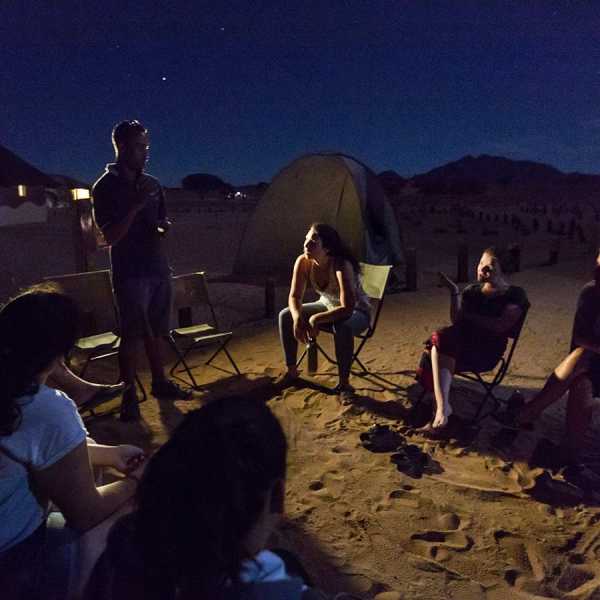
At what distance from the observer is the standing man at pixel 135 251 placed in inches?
157

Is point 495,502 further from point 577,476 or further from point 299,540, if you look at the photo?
point 299,540

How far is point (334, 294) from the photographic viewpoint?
4.84m

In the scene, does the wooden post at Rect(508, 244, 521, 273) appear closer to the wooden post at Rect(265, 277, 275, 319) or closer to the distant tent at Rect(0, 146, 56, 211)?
the wooden post at Rect(265, 277, 275, 319)

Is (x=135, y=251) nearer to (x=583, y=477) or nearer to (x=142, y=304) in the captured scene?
(x=142, y=304)

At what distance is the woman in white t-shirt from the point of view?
4.78 ft

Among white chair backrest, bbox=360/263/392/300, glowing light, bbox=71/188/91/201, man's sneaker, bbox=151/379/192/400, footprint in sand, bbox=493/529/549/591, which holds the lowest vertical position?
footprint in sand, bbox=493/529/549/591

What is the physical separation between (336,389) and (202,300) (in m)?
1.68

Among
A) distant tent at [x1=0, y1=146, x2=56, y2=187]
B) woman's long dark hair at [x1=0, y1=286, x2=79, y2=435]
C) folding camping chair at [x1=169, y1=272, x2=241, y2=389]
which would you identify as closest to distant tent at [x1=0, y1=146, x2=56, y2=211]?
distant tent at [x1=0, y1=146, x2=56, y2=187]

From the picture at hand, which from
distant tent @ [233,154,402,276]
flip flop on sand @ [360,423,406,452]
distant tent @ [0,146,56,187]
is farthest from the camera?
distant tent @ [233,154,402,276]

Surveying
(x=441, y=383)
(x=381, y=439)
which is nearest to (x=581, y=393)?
(x=441, y=383)

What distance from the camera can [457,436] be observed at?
12.7 ft

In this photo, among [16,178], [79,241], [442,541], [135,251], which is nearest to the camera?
[442,541]

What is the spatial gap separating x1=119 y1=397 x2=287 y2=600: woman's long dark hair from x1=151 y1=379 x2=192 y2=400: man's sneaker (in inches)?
137

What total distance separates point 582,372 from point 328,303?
205 centimetres
